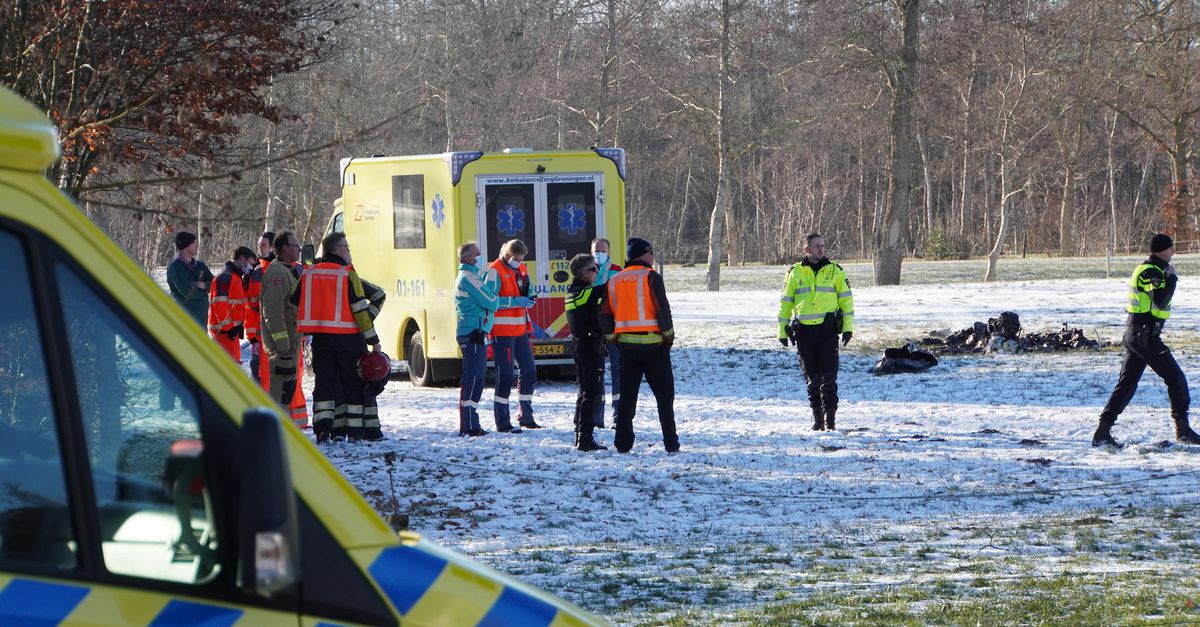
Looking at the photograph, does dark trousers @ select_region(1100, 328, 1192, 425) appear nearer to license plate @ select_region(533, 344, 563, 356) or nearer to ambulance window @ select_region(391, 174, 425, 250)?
license plate @ select_region(533, 344, 563, 356)

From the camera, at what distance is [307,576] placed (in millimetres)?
2244

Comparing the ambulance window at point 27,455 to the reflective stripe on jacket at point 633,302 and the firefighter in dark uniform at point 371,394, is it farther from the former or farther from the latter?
the firefighter in dark uniform at point 371,394

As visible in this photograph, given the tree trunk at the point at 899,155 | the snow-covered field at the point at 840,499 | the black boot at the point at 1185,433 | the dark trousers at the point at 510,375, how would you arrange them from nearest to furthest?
the snow-covered field at the point at 840,499 → the black boot at the point at 1185,433 → the dark trousers at the point at 510,375 → the tree trunk at the point at 899,155

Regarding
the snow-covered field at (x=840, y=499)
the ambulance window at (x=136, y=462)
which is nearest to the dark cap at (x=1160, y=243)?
the snow-covered field at (x=840, y=499)

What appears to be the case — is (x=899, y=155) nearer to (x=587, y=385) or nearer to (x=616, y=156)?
(x=616, y=156)

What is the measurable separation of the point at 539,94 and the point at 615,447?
1305 inches

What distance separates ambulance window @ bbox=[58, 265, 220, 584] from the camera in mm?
2164

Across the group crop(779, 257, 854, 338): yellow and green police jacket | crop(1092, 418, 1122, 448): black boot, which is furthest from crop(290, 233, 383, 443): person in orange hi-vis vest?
crop(1092, 418, 1122, 448): black boot

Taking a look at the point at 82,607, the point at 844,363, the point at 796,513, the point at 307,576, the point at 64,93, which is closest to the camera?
the point at 82,607

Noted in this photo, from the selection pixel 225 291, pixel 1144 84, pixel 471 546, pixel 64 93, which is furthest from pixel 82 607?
pixel 1144 84

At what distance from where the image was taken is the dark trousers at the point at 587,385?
11859mm

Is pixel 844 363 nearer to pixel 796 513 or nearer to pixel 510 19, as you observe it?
pixel 796 513

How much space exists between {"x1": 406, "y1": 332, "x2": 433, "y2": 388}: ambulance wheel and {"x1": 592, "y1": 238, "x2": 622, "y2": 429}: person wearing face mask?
3.58 m

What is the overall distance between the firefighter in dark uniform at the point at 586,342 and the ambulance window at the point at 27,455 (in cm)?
968
